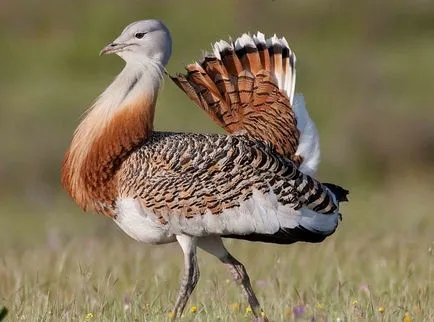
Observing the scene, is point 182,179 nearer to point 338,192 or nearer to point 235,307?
point 235,307

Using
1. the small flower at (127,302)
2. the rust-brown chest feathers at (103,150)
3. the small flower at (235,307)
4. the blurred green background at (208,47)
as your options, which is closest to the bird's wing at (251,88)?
the rust-brown chest feathers at (103,150)

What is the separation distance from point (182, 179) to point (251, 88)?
3.05ft

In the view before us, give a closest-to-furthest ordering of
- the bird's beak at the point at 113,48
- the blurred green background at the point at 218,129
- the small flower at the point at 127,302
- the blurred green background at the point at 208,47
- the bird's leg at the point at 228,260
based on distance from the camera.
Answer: the small flower at the point at 127,302
the bird's leg at the point at 228,260
the bird's beak at the point at 113,48
the blurred green background at the point at 218,129
the blurred green background at the point at 208,47

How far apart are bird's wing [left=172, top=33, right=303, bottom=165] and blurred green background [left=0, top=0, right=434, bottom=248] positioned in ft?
16.1

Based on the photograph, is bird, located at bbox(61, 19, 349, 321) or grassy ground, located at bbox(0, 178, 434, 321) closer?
grassy ground, located at bbox(0, 178, 434, 321)

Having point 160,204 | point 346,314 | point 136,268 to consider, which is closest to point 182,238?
point 160,204

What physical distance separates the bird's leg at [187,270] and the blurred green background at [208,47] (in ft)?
17.7

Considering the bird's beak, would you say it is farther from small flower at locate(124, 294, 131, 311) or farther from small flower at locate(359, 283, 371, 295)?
small flower at locate(359, 283, 371, 295)

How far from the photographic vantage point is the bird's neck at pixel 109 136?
5.42m

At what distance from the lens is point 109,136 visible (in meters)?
5.49

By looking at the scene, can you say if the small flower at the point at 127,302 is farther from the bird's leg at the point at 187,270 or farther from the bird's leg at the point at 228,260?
the bird's leg at the point at 228,260

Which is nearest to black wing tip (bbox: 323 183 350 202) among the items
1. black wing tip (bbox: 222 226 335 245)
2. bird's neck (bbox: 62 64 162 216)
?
black wing tip (bbox: 222 226 335 245)

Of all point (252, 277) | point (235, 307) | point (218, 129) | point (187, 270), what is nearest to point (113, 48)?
point (187, 270)

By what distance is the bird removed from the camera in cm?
529
